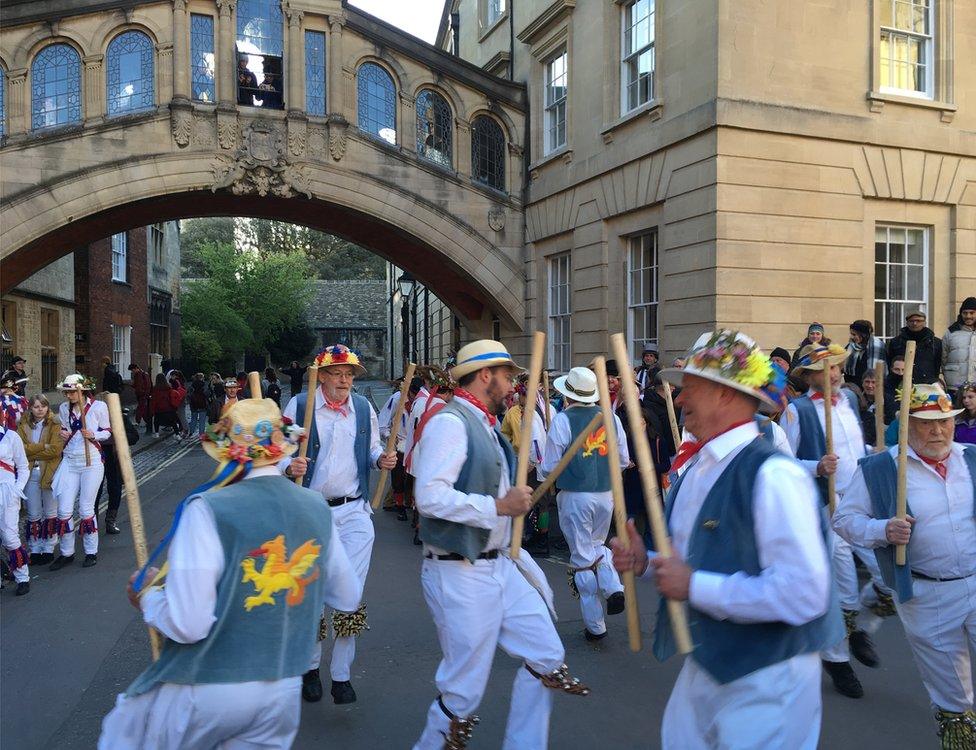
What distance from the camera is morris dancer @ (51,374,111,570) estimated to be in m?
8.47

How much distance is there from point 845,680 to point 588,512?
2118 mm

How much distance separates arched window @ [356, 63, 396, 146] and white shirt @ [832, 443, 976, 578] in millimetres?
15001

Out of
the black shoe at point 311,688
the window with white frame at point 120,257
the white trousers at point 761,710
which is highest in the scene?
the window with white frame at point 120,257

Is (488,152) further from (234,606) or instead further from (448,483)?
(234,606)

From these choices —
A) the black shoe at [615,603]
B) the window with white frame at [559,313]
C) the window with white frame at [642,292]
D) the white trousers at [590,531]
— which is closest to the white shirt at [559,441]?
the white trousers at [590,531]

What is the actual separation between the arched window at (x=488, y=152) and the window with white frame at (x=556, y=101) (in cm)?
119

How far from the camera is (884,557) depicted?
403 centimetres

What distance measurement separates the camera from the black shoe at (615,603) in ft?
21.2

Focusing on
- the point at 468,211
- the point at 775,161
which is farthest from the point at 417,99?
the point at 775,161

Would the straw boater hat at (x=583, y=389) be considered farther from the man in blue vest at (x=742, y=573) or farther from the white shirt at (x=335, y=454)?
the man in blue vest at (x=742, y=573)

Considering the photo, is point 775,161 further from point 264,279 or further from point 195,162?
point 264,279

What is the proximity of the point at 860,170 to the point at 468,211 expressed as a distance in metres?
7.94

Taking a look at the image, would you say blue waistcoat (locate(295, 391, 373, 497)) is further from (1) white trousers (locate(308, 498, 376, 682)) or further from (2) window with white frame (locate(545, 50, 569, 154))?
(2) window with white frame (locate(545, 50, 569, 154))

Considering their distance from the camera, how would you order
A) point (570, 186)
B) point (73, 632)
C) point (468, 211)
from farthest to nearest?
point (468, 211), point (570, 186), point (73, 632)
